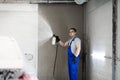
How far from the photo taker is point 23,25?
678 cm

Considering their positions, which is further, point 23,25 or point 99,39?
point 23,25

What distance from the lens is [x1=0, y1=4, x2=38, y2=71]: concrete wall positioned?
22.1 ft

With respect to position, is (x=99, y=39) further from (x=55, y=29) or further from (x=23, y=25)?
(x=23, y=25)

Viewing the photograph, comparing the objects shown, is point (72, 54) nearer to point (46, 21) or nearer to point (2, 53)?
point (46, 21)

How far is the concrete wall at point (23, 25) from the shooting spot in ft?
22.1

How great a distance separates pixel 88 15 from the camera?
21.2ft

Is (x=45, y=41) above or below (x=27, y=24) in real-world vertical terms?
below

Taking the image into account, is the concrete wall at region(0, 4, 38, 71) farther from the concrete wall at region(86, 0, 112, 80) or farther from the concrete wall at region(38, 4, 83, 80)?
the concrete wall at region(86, 0, 112, 80)

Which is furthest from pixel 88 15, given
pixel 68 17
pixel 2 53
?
pixel 2 53

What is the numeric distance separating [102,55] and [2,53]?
3255 mm

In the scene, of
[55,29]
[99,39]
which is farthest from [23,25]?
[99,39]

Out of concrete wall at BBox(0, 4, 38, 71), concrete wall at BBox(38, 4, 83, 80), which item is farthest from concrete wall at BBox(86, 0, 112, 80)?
concrete wall at BBox(0, 4, 38, 71)

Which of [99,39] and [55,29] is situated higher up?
[55,29]

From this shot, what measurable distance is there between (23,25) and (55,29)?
0.86m
